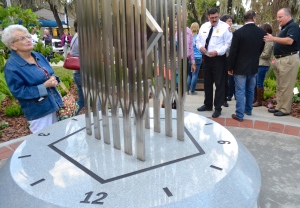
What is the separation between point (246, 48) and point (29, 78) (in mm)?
3406

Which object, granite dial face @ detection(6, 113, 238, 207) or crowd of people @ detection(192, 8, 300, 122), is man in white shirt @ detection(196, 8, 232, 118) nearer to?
crowd of people @ detection(192, 8, 300, 122)

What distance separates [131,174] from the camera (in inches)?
85.6

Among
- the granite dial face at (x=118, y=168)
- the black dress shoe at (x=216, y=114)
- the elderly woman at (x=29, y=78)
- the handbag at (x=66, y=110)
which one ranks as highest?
the elderly woman at (x=29, y=78)

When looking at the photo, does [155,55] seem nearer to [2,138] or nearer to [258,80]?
[2,138]

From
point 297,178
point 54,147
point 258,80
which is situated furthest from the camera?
point 258,80

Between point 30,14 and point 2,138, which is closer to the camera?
point 2,138

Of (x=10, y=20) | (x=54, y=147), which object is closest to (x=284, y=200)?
(x=54, y=147)

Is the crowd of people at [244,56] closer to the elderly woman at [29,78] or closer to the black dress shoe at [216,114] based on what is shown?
the black dress shoe at [216,114]

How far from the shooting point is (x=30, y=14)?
17.1ft

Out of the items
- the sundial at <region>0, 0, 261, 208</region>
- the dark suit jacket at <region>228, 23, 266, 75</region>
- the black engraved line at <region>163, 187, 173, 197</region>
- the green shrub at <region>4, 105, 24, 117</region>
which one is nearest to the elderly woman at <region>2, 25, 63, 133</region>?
the sundial at <region>0, 0, 261, 208</region>

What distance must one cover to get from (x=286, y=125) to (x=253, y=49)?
1.35 m

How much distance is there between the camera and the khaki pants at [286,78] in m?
5.19

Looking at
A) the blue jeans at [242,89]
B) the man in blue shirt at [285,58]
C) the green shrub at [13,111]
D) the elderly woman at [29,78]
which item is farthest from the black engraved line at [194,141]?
the green shrub at [13,111]

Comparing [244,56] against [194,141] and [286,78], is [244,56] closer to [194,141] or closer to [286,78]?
[286,78]
